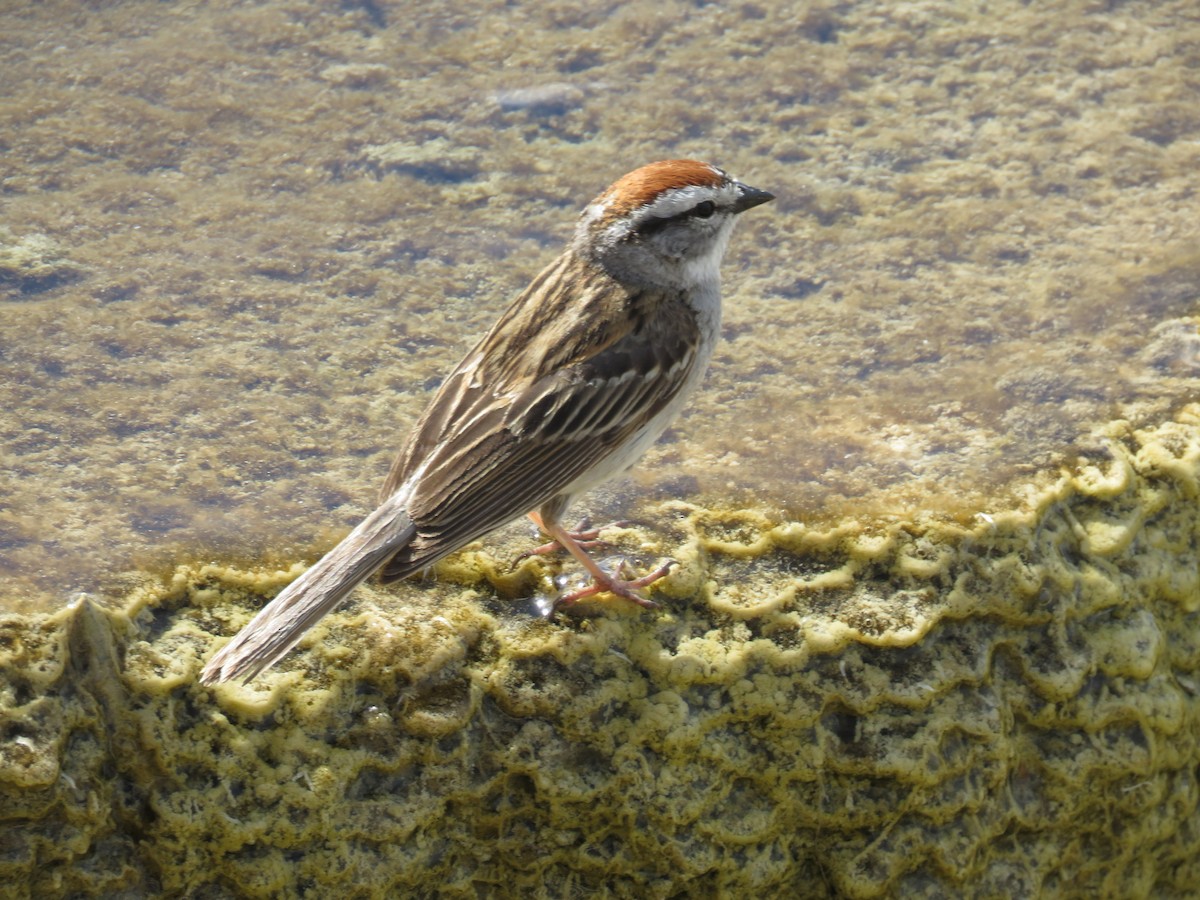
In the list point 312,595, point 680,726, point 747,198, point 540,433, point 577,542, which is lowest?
point 680,726

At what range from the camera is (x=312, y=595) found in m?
3.93

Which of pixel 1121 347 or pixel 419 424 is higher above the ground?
pixel 419 424

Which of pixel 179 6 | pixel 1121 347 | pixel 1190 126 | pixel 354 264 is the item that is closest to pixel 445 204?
pixel 354 264

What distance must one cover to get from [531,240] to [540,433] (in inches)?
68.7

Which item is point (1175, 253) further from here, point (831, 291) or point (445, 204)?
point (445, 204)

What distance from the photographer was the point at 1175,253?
5.95 meters

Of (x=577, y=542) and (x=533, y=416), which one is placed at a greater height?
(x=533, y=416)

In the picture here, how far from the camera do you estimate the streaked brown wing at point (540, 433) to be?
167 inches

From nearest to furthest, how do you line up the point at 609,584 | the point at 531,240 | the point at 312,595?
the point at 312,595, the point at 609,584, the point at 531,240

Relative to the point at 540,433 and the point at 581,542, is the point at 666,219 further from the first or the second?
the point at 581,542

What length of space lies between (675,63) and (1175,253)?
98.9 inches

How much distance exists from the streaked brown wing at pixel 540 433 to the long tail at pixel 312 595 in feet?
0.19

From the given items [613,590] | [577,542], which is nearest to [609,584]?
[613,590]

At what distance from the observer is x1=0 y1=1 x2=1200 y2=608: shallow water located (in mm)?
4879
